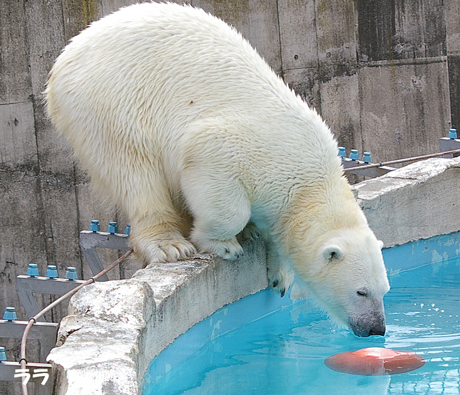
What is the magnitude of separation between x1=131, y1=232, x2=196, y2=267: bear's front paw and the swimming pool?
0.36 metres

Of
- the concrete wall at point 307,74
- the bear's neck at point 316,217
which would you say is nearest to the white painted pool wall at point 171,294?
the bear's neck at point 316,217

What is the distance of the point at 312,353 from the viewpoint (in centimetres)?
359

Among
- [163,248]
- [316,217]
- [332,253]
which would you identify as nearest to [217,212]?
[163,248]

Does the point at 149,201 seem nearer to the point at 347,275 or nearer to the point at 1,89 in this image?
the point at 347,275

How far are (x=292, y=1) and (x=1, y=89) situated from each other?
298 cm

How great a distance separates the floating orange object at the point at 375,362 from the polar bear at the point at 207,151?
4.4 inches

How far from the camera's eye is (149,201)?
3.73 metres

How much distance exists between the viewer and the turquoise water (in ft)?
10.3

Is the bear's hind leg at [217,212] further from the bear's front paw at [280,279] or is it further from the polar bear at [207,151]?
the bear's front paw at [280,279]

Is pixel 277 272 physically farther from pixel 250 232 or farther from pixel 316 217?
pixel 316 217

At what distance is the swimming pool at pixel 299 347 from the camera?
315cm

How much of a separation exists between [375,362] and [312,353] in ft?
1.28

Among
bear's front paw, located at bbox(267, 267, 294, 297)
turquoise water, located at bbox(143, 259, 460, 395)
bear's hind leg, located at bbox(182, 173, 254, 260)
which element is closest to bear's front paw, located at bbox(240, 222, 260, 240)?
bear's front paw, located at bbox(267, 267, 294, 297)

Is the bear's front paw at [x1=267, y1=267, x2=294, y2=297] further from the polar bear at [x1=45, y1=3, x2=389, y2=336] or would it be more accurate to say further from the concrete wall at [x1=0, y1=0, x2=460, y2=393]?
the concrete wall at [x1=0, y1=0, x2=460, y2=393]
